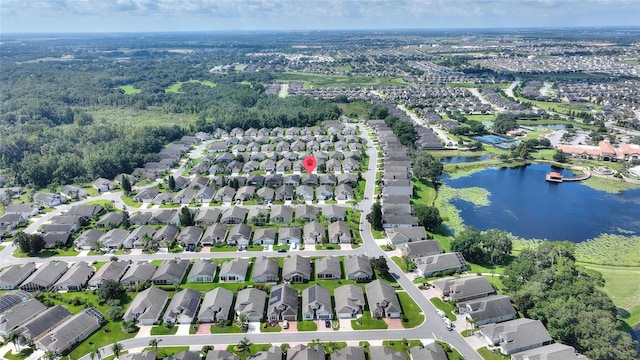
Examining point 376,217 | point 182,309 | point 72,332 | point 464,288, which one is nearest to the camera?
point 72,332

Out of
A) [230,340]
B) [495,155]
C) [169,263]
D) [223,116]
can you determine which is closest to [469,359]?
[230,340]

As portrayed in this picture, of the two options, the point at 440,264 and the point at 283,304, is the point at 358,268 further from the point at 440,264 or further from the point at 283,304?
the point at 283,304

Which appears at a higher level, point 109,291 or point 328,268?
point 328,268

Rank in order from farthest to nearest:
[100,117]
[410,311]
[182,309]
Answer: [100,117], [410,311], [182,309]

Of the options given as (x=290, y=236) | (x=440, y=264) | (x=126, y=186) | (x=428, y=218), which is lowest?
(x=440, y=264)

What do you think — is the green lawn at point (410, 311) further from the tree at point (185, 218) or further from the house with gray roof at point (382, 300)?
the tree at point (185, 218)

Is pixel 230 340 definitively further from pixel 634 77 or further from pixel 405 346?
pixel 634 77

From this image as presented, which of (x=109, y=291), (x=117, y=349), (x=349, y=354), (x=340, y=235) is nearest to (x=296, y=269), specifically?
(x=340, y=235)
